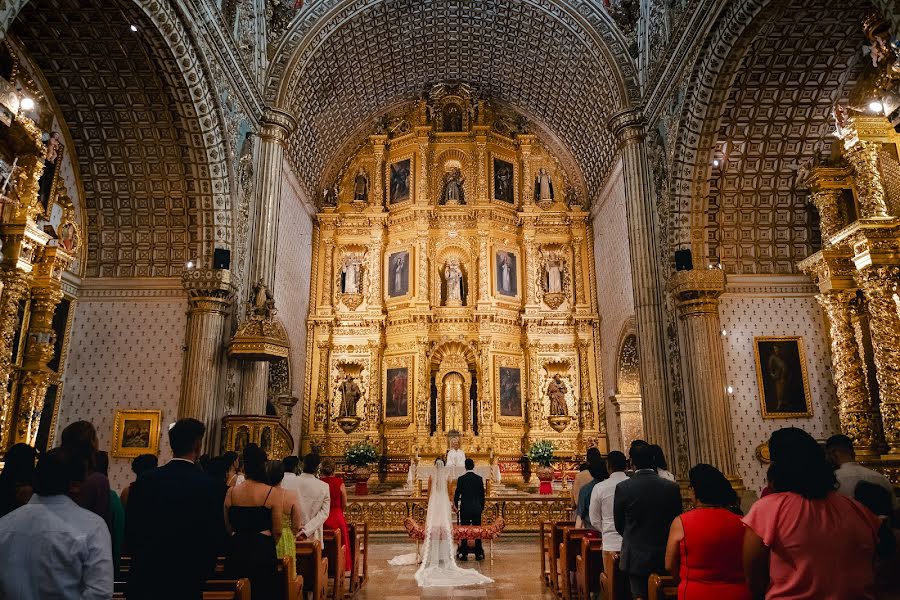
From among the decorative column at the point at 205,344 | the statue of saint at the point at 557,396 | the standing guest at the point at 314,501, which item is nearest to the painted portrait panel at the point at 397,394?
the statue of saint at the point at 557,396

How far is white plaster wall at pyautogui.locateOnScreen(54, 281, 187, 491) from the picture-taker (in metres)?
13.4

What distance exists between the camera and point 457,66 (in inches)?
911

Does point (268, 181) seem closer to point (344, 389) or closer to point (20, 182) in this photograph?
point (20, 182)

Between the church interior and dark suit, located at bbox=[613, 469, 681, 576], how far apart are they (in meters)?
3.13

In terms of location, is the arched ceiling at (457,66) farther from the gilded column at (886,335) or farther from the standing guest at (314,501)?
the standing guest at (314,501)

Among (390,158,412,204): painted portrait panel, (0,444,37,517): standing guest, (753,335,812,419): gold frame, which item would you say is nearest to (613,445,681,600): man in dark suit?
(0,444,37,517): standing guest

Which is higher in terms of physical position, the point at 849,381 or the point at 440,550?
the point at 849,381

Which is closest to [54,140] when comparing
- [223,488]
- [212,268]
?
[212,268]

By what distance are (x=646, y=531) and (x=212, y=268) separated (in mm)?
11318

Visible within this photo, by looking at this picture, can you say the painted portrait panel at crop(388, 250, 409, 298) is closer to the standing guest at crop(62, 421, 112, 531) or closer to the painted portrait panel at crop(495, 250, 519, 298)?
the painted portrait panel at crop(495, 250, 519, 298)

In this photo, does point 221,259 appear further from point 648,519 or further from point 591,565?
point 648,519

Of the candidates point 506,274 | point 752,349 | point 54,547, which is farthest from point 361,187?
point 54,547

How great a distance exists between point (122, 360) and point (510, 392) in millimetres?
12319

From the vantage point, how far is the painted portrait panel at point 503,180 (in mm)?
24000
